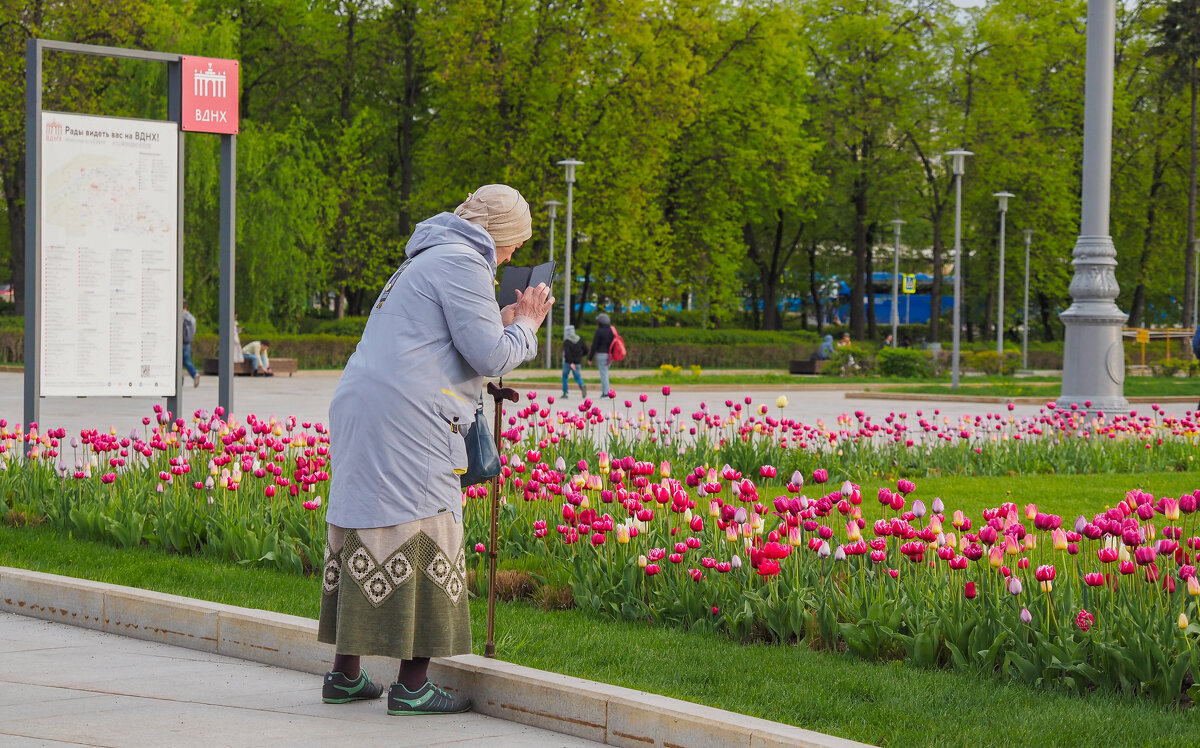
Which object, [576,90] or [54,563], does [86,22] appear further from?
[54,563]

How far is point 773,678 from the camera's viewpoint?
5.16 m

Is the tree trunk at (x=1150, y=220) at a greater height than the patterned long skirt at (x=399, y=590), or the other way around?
the tree trunk at (x=1150, y=220)

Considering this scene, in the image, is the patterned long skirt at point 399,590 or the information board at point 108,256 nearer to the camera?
the patterned long skirt at point 399,590

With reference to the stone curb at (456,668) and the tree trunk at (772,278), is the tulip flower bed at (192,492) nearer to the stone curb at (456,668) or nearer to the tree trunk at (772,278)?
the stone curb at (456,668)

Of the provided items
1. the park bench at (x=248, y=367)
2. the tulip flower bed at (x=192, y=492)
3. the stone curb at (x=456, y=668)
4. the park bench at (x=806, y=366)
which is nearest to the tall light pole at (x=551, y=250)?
the park bench at (x=248, y=367)

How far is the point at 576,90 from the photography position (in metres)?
45.0

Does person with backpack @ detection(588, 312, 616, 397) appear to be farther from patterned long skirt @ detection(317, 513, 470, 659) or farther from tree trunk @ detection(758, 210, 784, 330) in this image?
tree trunk @ detection(758, 210, 784, 330)

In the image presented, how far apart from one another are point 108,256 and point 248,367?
24188 millimetres

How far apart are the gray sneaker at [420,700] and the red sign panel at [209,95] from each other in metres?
7.09

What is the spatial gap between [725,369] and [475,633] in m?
40.3

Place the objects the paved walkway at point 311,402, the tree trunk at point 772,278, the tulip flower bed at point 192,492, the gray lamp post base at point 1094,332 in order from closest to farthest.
Result: the tulip flower bed at point 192,492 → the gray lamp post base at point 1094,332 → the paved walkway at point 311,402 → the tree trunk at point 772,278

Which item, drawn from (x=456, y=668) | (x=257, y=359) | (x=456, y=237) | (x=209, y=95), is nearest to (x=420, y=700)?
(x=456, y=668)

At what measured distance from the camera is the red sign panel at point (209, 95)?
443 inches

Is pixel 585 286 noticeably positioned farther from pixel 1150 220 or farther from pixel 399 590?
pixel 399 590
